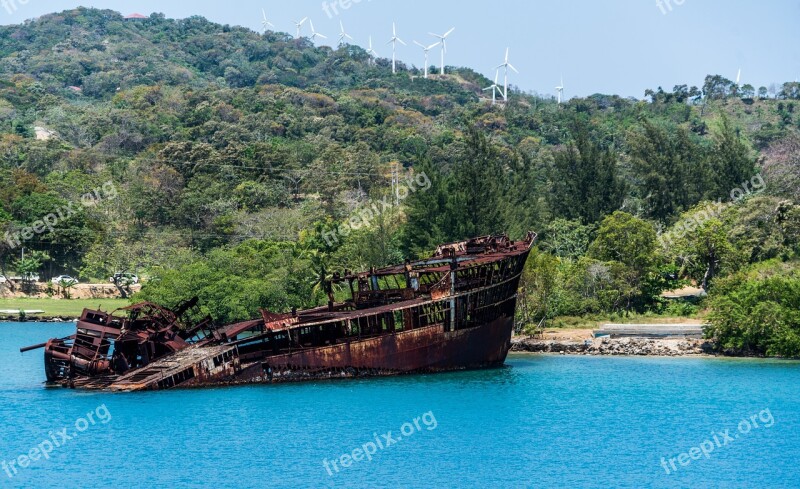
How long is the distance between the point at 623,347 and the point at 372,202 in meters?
47.6

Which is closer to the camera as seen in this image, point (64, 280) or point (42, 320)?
point (42, 320)

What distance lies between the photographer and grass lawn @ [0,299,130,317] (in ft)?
296

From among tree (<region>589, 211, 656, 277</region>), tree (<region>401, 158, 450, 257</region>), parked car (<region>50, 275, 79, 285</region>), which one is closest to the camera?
tree (<region>589, 211, 656, 277</region>)

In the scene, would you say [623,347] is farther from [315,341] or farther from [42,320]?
[42,320]

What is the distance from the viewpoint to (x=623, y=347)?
66.8 m

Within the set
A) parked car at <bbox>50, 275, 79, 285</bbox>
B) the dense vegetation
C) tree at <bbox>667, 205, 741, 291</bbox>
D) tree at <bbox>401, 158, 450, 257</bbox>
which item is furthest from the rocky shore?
parked car at <bbox>50, 275, 79, 285</bbox>

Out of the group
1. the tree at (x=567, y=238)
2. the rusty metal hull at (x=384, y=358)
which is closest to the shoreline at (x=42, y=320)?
the tree at (x=567, y=238)

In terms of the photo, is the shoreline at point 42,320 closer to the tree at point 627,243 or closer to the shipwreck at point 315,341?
the shipwreck at point 315,341

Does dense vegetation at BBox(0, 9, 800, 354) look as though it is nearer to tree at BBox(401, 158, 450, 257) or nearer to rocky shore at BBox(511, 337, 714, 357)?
tree at BBox(401, 158, 450, 257)

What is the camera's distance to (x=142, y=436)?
40969 millimetres

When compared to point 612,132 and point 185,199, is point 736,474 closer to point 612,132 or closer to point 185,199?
point 185,199

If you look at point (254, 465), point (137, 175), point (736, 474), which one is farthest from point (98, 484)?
point (137, 175)

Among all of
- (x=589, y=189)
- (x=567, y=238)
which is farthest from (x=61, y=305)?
(x=589, y=189)

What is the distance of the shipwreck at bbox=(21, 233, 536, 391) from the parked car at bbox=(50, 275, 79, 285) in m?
47.7
